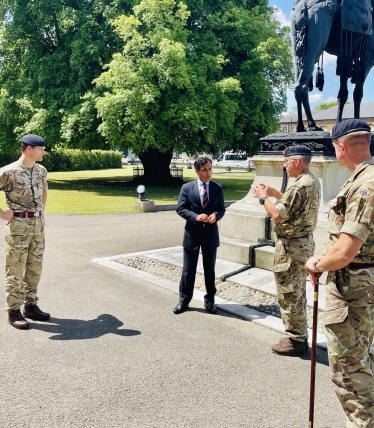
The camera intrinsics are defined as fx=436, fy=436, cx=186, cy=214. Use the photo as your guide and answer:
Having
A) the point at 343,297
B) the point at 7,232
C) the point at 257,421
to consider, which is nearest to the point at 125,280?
the point at 7,232

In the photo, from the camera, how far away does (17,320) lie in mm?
4980

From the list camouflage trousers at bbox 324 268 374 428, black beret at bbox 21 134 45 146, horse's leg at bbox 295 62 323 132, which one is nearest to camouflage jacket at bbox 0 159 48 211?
black beret at bbox 21 134 45 146

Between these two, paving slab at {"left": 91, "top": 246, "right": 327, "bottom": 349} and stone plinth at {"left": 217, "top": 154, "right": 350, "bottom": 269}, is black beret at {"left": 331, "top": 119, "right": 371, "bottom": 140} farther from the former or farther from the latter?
stone plinth at {"left": 217, "top": 154, "right": 350, "bottom": 269}

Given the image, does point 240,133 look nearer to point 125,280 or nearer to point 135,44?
point 135,44

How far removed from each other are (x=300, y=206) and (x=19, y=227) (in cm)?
310

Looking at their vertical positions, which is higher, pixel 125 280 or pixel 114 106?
pixel 114 106

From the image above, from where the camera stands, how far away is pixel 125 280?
6.89 meters

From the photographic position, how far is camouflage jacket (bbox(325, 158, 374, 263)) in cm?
255

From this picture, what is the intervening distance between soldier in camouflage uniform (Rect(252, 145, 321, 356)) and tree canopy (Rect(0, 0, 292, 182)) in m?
15.4

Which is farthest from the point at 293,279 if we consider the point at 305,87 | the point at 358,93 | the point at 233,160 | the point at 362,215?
the point at 233,160

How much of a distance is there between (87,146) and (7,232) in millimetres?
19006

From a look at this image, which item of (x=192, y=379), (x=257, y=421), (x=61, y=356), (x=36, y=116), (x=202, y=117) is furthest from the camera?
(x=36, y=116)

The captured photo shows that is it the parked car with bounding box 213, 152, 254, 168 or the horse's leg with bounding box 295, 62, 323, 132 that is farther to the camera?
the parked car with bounding box 213, 152, 254, 168

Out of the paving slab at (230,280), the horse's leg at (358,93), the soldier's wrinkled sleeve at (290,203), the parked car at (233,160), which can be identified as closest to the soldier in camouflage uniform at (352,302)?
the soldier's wrinkled sleeve at (290,203)
